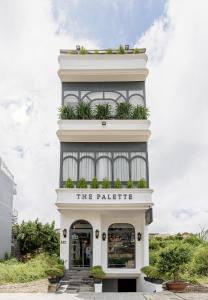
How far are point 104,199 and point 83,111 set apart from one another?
5.33 m

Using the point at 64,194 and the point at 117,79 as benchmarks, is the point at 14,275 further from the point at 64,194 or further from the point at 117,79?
the point at 117,79

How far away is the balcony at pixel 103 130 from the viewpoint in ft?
82.0

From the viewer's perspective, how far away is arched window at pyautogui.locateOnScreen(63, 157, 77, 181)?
2539 centimetres

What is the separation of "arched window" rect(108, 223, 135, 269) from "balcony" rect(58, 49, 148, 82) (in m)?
8.43

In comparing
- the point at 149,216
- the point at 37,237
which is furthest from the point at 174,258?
the point at 37,237

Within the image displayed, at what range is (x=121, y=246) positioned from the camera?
2472 centimetres

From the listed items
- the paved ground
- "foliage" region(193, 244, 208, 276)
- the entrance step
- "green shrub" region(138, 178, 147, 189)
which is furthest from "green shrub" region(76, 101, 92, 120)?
the paved ground

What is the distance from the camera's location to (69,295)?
58.3 ft

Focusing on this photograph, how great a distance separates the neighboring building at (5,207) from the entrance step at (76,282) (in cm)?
677

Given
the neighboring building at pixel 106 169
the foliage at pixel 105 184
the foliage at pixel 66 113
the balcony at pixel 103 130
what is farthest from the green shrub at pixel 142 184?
the foliage at pixel 66 113

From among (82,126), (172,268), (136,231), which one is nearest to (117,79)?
(82,126)

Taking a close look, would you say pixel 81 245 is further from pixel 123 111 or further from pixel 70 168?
pixel 123 111

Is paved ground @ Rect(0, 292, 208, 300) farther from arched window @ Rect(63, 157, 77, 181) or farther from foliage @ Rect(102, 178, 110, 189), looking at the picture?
arched window @ Rect(63, 157, 77, 181)

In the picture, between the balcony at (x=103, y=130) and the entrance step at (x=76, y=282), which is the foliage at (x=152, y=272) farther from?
the balcony at (x=103, y=130)
